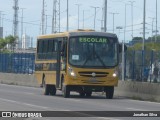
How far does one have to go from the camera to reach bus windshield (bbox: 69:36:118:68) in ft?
110

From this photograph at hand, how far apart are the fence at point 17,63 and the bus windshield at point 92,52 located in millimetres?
22629

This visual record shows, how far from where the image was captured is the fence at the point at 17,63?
57.4 m

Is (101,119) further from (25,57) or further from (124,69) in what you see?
(25,57)

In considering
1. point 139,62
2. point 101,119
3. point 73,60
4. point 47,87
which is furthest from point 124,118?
point 139,62

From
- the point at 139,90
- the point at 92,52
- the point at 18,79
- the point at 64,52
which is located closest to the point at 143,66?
the point at 139,90

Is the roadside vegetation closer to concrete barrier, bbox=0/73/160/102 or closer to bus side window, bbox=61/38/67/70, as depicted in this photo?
concrete barrier, bbox=0/73/160/102

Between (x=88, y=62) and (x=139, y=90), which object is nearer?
(x=88, y=62)

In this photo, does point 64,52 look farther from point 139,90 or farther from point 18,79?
point 18,79

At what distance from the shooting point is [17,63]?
6003 centimetres

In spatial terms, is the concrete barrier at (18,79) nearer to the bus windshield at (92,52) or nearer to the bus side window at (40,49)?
the bus side window at (40,49)

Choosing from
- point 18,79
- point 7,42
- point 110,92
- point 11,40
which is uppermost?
point 11,40

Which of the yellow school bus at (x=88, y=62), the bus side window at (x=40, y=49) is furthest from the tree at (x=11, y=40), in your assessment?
the yellow school bus at (x=88, y=62)

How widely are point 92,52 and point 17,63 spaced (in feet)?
89.3

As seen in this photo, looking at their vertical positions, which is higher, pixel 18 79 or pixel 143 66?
pixel 143 66
